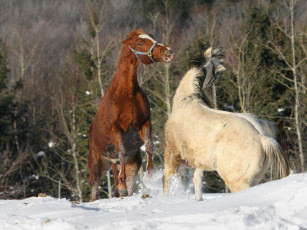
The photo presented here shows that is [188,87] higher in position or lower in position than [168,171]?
higher

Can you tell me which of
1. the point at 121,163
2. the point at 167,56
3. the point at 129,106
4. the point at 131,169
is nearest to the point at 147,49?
the point at 167,56

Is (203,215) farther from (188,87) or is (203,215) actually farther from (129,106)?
(188,87)

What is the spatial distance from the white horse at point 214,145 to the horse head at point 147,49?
763 millimetres

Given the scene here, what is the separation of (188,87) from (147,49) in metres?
0.93

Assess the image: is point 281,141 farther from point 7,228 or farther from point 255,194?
point 7,228

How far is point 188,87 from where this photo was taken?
328 inches

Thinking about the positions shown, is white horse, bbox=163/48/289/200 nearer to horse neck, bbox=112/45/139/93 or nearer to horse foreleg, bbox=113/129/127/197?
horse foreleg, bbox=113/129/127/197

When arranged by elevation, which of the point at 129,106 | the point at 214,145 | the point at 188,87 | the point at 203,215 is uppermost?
the point at 188,87

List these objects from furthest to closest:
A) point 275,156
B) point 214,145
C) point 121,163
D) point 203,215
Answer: point 121,163
point 214,145
point 275,156
point 203,215

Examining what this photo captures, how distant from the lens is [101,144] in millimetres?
8664

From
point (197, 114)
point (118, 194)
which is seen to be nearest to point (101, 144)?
point (118, 194)

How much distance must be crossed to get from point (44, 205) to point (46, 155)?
27.6 m

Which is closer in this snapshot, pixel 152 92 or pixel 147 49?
pixel 147 49

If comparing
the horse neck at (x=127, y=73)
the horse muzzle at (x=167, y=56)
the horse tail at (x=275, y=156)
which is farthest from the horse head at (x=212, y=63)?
the horse tail at (x=275, y=156)
